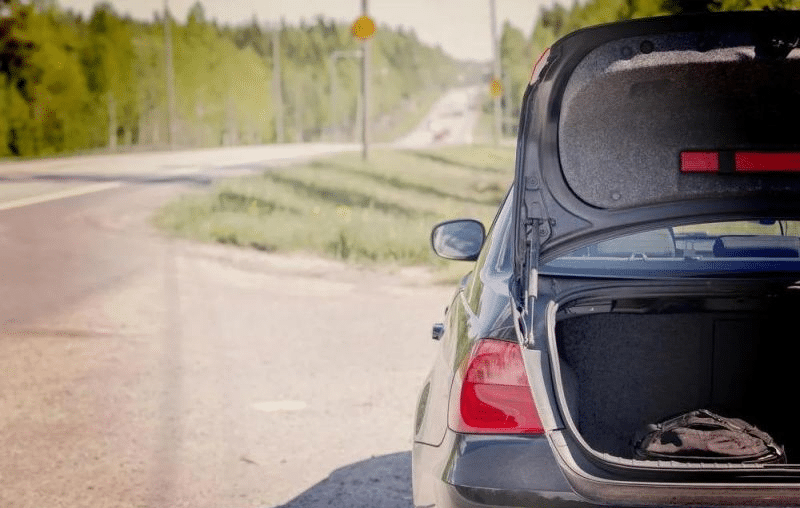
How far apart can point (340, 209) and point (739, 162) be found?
13.9 m

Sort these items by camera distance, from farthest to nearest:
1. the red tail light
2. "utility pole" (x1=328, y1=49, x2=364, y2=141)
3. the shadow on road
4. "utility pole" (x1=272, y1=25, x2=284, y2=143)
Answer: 1. "utility pole" (x1=272, y1=25, x2=284, y2=143)
2. "utility pole" (x1=328, y1=49, x2=364, y2=141)
3. the shadow on road
4. the red tail light

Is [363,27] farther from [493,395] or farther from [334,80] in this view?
[334,80]

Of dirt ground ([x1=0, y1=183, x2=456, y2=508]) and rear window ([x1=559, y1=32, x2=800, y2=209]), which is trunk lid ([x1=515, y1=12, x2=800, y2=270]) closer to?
rear window ([x1=559, y1=32, x2=800, y2=209])

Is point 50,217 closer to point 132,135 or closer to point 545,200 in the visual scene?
point 545,200

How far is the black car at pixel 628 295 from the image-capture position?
2842 millimetres

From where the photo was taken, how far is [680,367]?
150 inches

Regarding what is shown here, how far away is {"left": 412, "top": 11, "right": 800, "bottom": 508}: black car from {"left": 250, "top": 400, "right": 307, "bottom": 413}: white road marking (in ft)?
9.72

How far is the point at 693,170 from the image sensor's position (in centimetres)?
339

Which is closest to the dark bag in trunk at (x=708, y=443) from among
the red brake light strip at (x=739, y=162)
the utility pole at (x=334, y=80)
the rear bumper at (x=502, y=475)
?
the rear bumper at (x=502, y=475)

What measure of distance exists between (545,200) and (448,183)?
25.8 metres

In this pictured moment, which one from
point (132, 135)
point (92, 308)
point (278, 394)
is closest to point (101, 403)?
point (278, 394)

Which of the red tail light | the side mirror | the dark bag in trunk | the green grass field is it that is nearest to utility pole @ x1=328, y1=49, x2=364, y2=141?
the green grass field

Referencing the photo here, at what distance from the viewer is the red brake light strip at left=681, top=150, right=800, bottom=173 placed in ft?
11.1

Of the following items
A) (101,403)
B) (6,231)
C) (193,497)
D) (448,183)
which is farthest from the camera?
(448,183)
